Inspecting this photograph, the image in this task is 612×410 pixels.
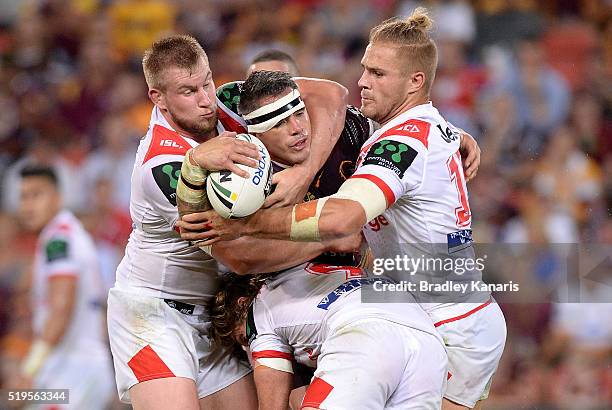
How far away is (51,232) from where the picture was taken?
7.56 meters

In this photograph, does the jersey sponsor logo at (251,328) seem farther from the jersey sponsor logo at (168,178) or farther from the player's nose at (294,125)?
the player's nose at (294,125)

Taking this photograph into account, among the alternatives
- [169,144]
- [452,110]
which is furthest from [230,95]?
[452,110]

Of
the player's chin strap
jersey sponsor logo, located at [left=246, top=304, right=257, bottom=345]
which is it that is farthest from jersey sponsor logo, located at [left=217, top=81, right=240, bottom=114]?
jersey sponsor logo, located at [left=246, top=304, right=257, bottom=345]

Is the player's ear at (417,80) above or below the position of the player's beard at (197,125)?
above

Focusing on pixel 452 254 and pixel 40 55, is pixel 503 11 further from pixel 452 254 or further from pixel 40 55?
pixel 452 254

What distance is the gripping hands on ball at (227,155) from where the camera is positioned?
14.5 ft

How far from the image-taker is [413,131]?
480 centimetres

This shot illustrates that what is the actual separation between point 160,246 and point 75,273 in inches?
84.4

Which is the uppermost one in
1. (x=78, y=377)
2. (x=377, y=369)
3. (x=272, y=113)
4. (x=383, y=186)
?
(x=272, y=113)

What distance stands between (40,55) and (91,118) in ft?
3.98

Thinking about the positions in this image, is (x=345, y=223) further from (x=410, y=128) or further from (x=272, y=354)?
(x=272, y=354)

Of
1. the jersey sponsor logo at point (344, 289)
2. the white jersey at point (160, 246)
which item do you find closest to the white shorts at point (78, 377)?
the white jersey at point (160, 246)

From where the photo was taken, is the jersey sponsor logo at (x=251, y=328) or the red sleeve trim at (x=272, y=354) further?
the jersey sponsor logo at (x=251, y=328)

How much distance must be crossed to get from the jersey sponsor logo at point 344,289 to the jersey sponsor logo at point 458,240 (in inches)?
14.1
